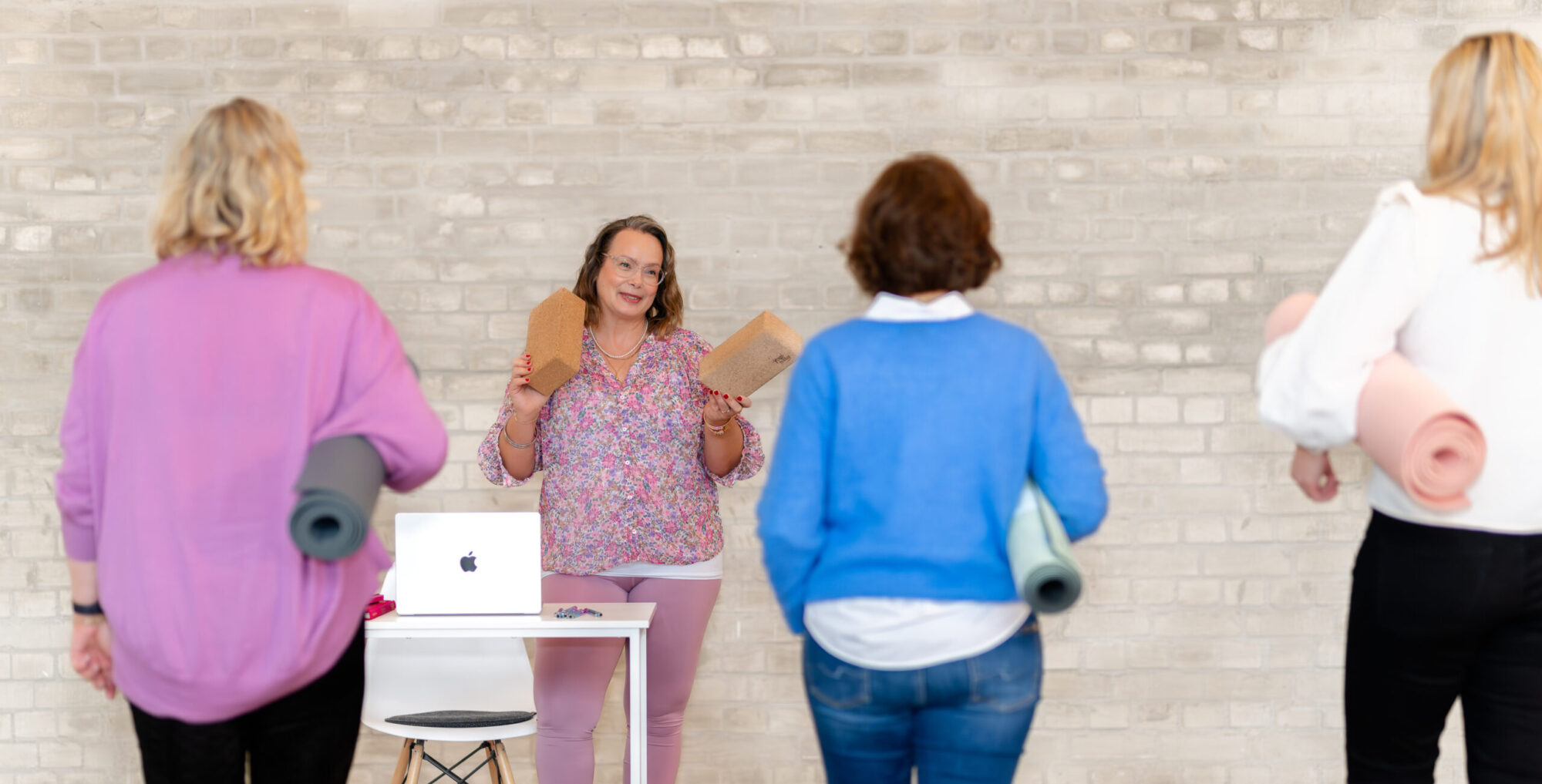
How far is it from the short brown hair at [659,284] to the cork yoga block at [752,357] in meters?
0.27

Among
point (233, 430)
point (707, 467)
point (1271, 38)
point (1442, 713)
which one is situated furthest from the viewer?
point (1271, 38)

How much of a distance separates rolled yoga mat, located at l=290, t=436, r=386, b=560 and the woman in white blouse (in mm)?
1237

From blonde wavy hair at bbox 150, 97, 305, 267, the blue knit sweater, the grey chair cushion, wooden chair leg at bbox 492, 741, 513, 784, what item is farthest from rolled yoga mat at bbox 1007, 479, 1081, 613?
wooden chair leg at bbox 492, 741, 513, 784

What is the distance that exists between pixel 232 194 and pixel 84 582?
0.60 metres

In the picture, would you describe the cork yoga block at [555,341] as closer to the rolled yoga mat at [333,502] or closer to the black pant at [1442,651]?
the rolled yoga mat at [333,502]

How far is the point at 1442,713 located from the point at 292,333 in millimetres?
1656

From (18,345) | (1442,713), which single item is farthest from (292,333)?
(18,345)

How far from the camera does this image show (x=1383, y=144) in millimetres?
3512

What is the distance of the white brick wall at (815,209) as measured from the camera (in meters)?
3.50

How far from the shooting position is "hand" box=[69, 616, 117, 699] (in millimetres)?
1817

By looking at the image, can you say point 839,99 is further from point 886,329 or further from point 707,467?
point 886,329

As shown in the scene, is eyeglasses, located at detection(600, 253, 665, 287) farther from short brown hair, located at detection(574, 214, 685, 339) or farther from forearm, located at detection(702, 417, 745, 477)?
forearm, located at detection(702, 417, 745, 477)

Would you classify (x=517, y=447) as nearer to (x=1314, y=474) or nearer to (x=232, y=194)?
(x=232, y=194)

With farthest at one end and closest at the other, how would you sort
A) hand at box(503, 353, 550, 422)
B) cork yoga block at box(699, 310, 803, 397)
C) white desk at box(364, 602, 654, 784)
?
hand at box(503, 353, 550, 422)
cork yoga block at box(699, 310, 803, 397)
white desk at box(364, 602, 654, 784)
